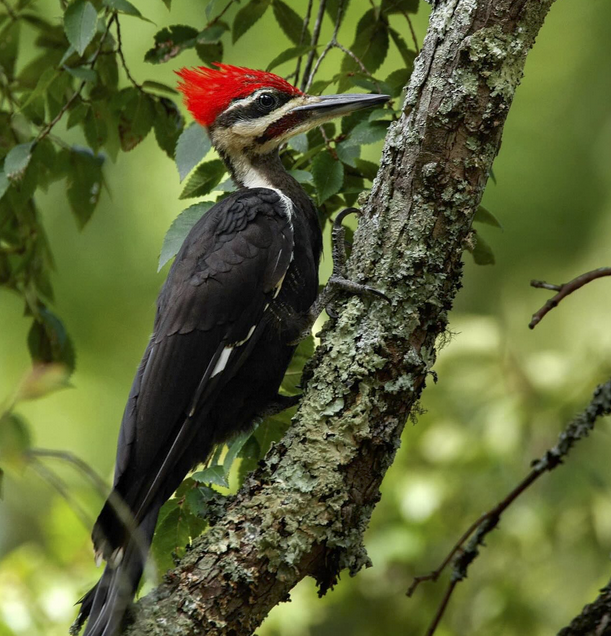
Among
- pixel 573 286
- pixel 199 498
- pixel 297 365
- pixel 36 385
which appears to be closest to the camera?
pixel 36 385

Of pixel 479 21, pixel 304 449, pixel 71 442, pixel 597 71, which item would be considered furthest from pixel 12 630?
pixel 597 71

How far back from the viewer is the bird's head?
2.80 meters

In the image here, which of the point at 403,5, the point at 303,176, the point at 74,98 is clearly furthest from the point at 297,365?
the point at 403,5

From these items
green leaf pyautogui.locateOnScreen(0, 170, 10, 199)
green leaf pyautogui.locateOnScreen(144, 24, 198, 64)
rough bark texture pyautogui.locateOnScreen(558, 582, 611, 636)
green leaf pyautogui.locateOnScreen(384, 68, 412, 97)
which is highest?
green leaf pyautogui.locateOnScreen(144, 24, 198, 64)

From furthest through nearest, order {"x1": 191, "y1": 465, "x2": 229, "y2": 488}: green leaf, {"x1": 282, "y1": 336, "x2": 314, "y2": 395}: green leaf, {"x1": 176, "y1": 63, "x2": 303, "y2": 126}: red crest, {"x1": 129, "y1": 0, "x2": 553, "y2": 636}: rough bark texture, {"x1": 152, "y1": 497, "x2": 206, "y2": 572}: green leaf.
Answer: {"x1": 176, "y1": 63, "x2": 303, "y2": 126}: red crest
{"x1": 282, "y1": 336, "x2": 314, "y2": 395}: green leaf
{"x1": 152, "y1": 497, "x2": 206, "y2": 572}: green leaf
{"x1": 191, "y1": 465, "x2": 229, "y2": 488}: green leaf
{"x1": 129, "y1": 0, "x2": 553, "y2": 636}: rough bark texture

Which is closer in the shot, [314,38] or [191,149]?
[191,149]

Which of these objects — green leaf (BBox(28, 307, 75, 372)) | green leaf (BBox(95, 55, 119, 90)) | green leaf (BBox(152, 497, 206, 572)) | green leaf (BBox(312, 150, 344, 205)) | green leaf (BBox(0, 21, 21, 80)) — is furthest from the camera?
green leaf (BBox(28, 307, 75, 372))

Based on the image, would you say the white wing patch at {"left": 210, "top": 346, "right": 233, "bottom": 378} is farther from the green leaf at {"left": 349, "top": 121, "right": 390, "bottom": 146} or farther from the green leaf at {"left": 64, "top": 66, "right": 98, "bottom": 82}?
the green leaf at {"left": 64, "top": 66, "right": 98, "bottom": 82}

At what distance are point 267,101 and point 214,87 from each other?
0.24 metres

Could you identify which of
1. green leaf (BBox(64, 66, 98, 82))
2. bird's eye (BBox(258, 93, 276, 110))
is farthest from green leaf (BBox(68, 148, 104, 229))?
bird's eye (BBox(258, 93, 276, 110))

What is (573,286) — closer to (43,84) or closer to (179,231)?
(179,231)

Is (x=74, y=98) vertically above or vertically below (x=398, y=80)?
above

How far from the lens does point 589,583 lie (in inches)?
118

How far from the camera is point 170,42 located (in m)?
2.49
